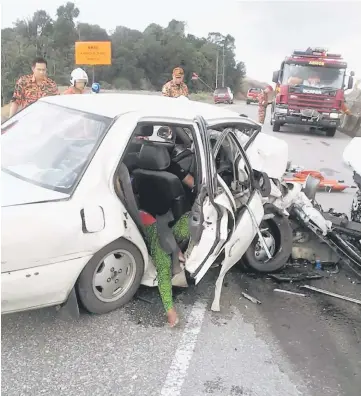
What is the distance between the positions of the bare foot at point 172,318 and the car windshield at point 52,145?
3.81 feet

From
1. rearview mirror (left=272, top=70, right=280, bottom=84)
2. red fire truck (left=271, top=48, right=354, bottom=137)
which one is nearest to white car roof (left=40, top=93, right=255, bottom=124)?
red fire truck (left=271, top=48, right=354, bottom=137)

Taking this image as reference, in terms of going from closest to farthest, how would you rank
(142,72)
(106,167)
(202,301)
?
(106,167) → (202,301) → (142,72)

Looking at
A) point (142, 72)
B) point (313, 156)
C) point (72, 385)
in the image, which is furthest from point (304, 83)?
point (142, 72)

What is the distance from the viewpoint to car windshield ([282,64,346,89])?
713 inches

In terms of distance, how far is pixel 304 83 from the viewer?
1820 centimetres

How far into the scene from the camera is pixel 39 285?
315 cm

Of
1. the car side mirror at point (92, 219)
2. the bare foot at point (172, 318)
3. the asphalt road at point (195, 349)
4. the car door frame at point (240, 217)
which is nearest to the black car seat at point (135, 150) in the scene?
the car door frame at point (240, 217)

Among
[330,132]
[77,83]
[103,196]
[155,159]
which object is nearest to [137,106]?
[155,159]

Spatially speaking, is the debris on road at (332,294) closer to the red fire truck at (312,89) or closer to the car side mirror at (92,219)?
the car side mirror at (92,219)

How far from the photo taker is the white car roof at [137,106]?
3932mm

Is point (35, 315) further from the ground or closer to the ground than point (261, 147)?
closer to the ground

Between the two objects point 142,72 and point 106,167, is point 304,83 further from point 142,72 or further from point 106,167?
point 142,72

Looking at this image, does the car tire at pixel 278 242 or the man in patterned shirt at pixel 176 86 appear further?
the man in patterned shirt at pixel 176 86

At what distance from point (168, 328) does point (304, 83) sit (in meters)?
16.0
